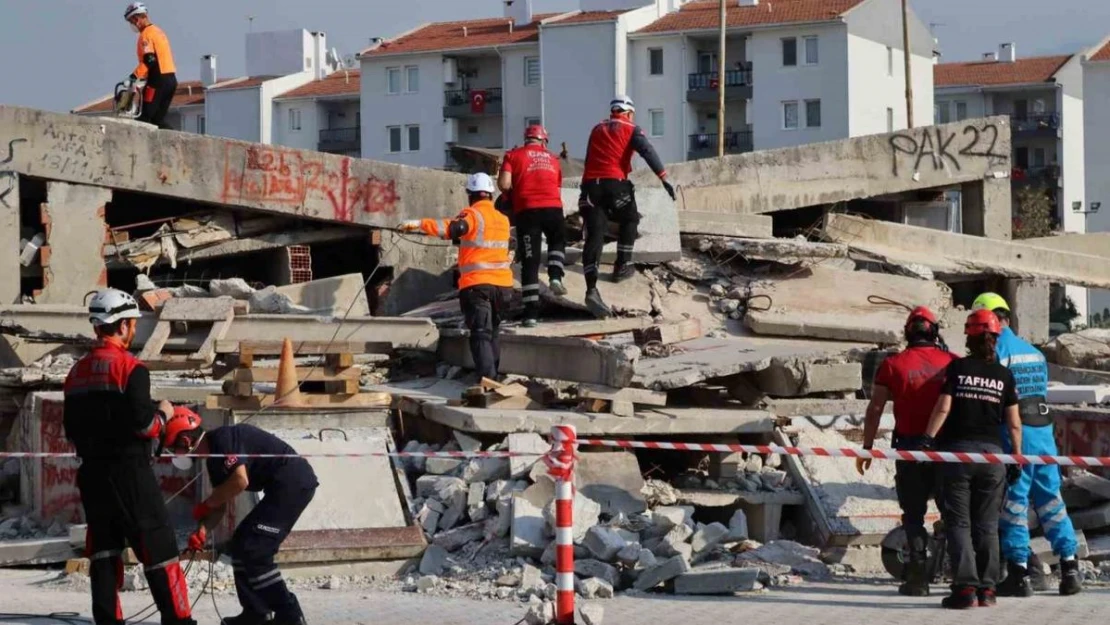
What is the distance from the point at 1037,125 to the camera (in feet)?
254

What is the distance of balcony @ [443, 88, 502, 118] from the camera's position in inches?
2864

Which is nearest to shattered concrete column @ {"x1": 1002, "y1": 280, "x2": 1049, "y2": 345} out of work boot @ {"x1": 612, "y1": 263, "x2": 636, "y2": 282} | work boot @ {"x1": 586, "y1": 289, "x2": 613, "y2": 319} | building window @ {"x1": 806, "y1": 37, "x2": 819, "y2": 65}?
work boot @ {"x1": 612, "y1": 263, "x2": 636, "y2": 282}

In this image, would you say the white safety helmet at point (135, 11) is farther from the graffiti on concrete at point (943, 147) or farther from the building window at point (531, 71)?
the building window at point (531, 71)

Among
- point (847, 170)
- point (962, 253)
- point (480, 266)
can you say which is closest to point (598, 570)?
point (480, 266)

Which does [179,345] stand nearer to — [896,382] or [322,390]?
[322,390]

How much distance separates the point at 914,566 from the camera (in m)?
9.29

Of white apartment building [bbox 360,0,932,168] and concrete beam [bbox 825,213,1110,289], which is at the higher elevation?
white apartment building [bbox 360,0,932,168]

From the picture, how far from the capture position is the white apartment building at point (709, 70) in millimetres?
65812

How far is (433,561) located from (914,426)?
3.18 meters

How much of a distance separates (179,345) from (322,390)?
2943 mm

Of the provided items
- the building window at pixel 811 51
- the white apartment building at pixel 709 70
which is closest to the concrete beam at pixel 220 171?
the white apartment building at pixel 709 70

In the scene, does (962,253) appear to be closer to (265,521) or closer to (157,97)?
(157,97)

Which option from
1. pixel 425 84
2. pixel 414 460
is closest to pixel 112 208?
pixel 414 460

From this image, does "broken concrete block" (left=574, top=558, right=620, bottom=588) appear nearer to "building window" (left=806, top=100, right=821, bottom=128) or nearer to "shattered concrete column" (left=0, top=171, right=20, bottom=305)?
"shattered concrete column" (left=0, top=171, right=20, bottom=305)
